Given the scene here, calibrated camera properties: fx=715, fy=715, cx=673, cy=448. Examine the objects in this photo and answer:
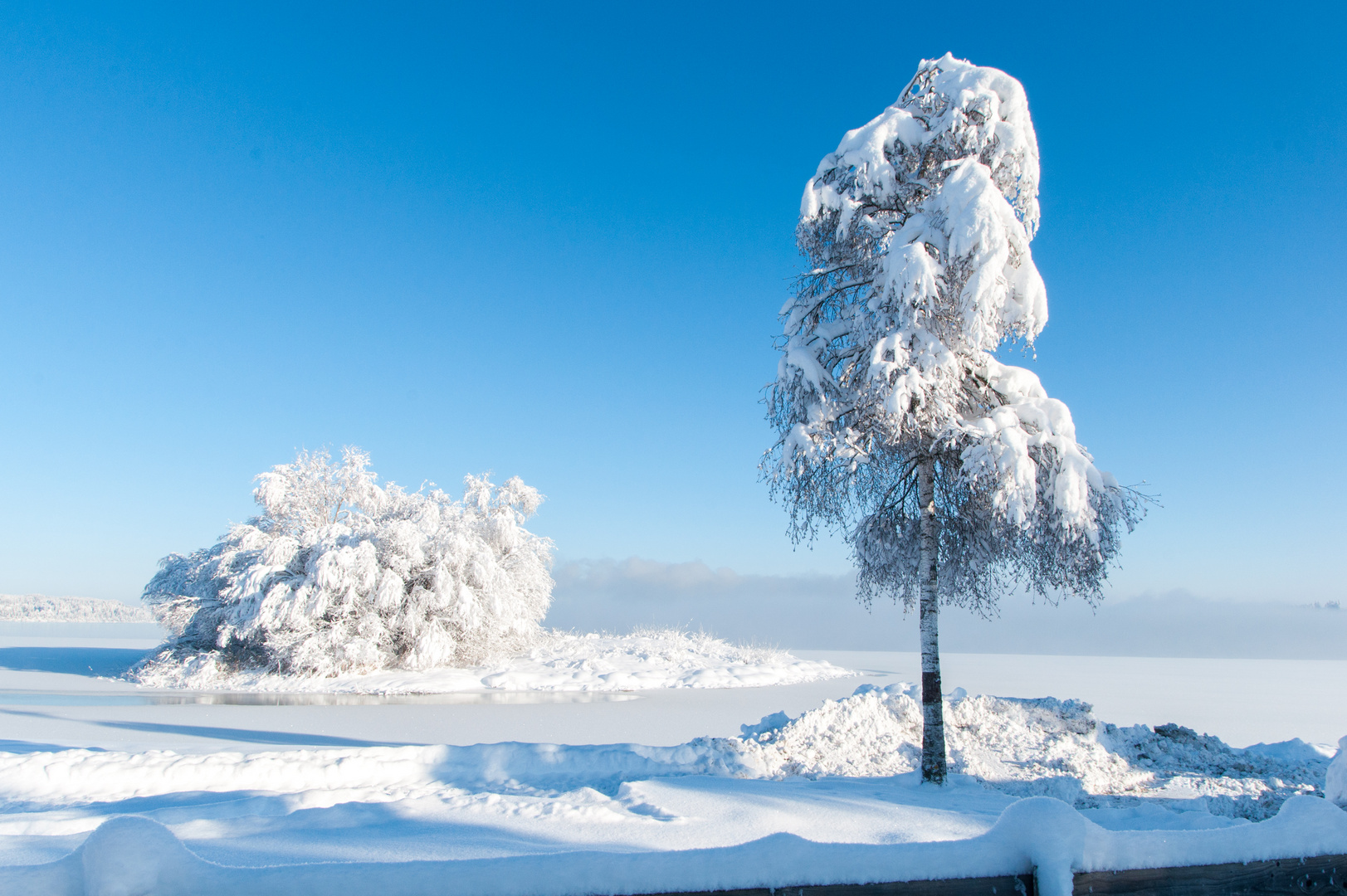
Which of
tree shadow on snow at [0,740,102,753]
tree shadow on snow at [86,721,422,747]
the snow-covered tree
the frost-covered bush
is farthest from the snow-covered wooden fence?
the frost-covered bush

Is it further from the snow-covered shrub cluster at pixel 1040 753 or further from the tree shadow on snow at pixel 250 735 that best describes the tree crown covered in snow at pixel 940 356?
the tree shadow on snow at pixel 250 735

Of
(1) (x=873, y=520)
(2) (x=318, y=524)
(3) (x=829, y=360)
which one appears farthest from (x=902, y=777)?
(2) (x=318, y=524)

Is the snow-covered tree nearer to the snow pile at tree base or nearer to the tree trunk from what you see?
the tree trunk

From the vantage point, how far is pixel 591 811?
6.25 meters

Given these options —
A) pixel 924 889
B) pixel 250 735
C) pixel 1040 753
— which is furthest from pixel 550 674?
pixel 924 889

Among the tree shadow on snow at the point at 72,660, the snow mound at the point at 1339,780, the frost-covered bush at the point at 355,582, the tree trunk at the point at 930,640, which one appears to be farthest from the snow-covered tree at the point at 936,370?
the tree shadow on snow at the point at 72,660

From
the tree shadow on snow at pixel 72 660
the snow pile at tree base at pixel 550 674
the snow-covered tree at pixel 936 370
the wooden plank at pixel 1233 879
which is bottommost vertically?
the tree shadow on snow at pixel 72 660

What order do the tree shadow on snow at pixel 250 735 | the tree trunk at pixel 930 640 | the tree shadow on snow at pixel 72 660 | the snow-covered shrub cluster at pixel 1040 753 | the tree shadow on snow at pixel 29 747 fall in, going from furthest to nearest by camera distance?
the tree shadow on snow at pixel 72 660, the tree shadow on snow at pixel 250 735, the tree shadow on snow at pixel 29 747, the snow-covered shrub cluster at pixel 1040 753, the tree trunk at pixel 930 640

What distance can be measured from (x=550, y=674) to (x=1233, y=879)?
22123mm

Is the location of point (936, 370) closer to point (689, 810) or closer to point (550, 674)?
point (689, 810)

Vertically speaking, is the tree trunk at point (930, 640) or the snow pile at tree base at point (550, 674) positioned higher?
the tree trunk at point (930, 640)

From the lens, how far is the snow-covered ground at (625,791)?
1.89 metres

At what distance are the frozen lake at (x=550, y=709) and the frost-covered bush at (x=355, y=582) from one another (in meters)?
2.38

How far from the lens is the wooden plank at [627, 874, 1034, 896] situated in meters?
1.88
